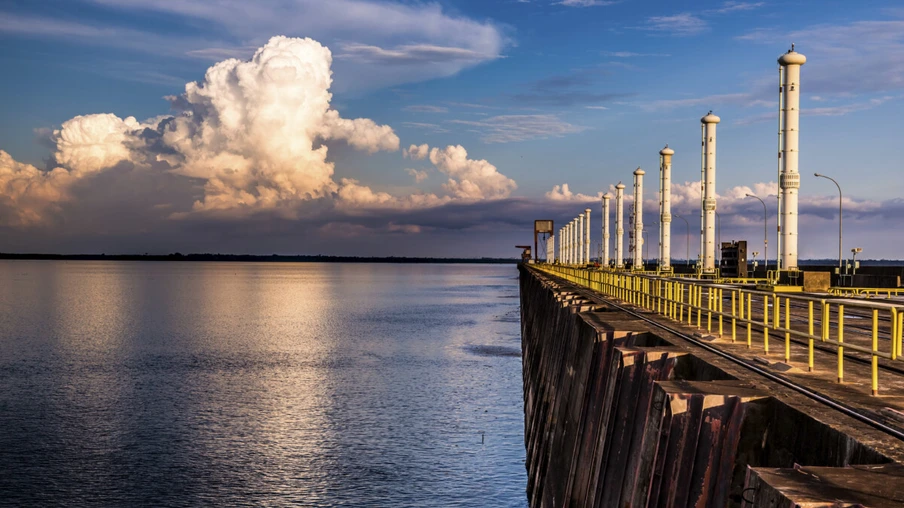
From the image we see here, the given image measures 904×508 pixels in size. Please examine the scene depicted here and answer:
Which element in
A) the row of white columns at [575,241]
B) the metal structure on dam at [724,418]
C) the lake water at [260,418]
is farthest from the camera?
Answer: the row of white columns at [575,241]

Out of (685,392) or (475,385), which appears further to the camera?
(475,385)

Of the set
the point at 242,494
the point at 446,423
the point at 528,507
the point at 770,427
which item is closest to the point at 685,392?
the point at 770,427

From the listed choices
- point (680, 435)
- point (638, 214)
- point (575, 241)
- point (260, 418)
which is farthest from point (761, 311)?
point (575, 241)

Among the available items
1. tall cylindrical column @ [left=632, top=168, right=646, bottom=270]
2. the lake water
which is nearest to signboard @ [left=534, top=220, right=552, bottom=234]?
tall cylindrical column @ [left=632, top=168, right=646, bottom=270]

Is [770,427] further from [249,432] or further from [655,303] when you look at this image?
[249,432]

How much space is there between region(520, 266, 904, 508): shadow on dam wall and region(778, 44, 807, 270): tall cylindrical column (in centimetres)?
2890

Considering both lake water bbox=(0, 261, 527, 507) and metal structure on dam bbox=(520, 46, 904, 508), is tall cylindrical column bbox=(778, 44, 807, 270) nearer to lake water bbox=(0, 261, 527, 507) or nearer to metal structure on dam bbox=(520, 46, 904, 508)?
lake water bbox=(0, 261, 527, 507)

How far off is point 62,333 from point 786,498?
264ft

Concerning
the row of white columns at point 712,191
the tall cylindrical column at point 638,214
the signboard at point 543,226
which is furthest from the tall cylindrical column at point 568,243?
the tall cylindrical column at point 638,214

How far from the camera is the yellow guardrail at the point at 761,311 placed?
452 inches

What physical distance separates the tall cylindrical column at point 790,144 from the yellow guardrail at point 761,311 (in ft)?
15.0

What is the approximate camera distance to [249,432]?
34.5m

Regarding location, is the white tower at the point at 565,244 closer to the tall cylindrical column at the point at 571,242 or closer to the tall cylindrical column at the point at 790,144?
the tall cylindrical column at the point at 571,242

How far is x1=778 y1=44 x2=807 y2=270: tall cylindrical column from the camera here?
137 ft
